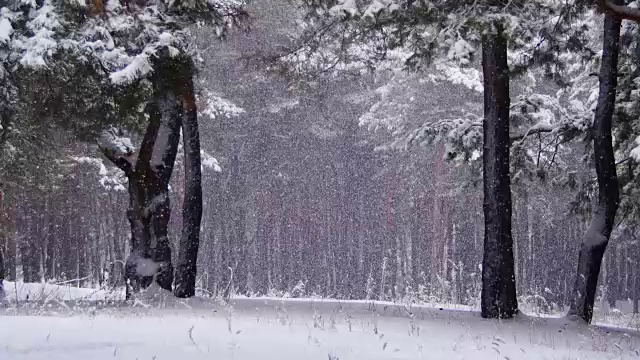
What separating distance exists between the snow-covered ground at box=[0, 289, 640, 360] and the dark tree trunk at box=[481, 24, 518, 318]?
2.06 ft

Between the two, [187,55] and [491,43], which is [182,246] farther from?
[491,43]

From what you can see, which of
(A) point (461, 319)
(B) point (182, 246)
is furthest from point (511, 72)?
(B) point (182, 246)

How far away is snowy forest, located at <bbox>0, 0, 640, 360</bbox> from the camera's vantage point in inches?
450

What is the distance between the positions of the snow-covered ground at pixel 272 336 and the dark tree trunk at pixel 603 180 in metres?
1.41

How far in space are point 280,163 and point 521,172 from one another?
830 inches

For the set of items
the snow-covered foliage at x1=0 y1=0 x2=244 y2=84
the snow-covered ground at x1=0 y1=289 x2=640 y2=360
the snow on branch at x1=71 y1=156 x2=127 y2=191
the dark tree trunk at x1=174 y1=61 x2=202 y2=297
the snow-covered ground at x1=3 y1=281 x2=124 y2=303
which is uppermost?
the snow-covered foliage at x1=0 y1=0 x2=244 y2=84

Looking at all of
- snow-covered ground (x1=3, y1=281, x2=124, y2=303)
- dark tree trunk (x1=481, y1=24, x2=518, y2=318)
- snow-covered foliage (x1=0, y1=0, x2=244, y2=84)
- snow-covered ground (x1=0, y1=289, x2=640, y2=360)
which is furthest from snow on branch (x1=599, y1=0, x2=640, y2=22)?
snow-covered ground (x1=3, y1=281, x2=124, y2=303)

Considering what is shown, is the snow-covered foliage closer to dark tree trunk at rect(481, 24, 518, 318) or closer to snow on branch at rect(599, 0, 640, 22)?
dark tree trunk at rect(481, 24, 518, 318)

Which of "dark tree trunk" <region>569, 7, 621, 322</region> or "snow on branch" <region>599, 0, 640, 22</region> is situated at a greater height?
"snow on branch" <region>599, 0, 640, 22</region>

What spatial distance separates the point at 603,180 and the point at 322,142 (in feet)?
77.2

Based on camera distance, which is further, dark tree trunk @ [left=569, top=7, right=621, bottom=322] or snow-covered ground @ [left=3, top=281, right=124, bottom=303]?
snow-covered ground @ [left=3, top=281, right=124, bottom=303]

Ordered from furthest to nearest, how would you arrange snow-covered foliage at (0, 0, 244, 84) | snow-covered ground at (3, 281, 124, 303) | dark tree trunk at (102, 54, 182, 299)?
1. snow-covered ground at (3, 281, 124, 303)
2. dark tree trunk at (102, 54, 182, 299)
3. snow-covered foliage at (0, 0, 244, 84)

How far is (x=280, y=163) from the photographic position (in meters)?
35.3

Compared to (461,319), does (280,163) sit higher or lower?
higher
